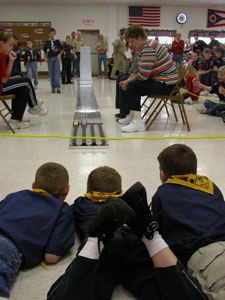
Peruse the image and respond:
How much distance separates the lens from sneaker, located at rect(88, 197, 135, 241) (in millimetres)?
1040

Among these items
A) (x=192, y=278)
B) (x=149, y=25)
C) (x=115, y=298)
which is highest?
(x=149, y=25)

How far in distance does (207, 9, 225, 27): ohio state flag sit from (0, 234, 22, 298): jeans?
49.9 ft

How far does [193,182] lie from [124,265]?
1.59 ft

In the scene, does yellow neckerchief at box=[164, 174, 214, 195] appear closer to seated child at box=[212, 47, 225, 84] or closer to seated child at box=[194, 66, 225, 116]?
seated child at box=[194, 66, 225, 116]

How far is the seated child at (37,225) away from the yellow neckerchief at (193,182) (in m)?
0.55

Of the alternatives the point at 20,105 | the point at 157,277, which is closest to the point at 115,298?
the point at 157,277

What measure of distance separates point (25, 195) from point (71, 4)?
13.4m

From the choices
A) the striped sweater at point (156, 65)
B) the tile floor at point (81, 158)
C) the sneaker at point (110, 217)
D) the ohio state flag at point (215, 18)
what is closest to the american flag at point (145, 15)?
the ohio state flag at point (215, 18)

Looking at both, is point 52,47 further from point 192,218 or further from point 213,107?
point 192,218

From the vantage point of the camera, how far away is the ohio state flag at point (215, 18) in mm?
13852

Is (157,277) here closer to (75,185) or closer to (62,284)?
(62,284)

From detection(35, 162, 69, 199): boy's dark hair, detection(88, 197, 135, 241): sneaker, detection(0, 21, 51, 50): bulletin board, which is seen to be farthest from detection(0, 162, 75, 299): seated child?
detection(0, 21, 51, 50): bulletin board

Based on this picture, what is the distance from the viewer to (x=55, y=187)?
4.81ft

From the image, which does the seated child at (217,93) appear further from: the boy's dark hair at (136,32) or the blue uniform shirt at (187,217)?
the blue uniform shirt at (187,217)
